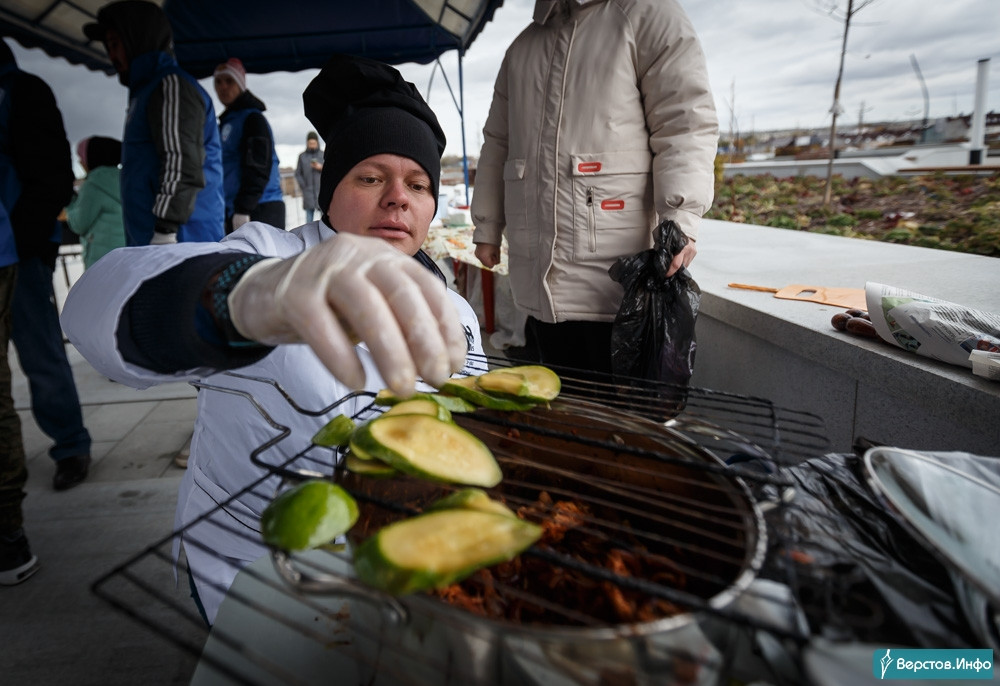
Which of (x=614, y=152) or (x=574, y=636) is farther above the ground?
(x=614, y=152)

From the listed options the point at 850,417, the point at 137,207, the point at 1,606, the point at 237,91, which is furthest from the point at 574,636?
the point at 237,91

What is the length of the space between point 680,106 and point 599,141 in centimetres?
35

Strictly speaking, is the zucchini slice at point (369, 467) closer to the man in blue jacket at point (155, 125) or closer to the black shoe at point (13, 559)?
the black shoe at point (13, 559)

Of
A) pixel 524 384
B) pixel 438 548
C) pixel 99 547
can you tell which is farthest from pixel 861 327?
pixel 99 547

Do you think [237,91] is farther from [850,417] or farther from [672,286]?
[850,417]

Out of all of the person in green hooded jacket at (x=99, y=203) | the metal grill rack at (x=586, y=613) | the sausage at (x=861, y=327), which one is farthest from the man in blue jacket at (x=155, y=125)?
the sausage at (x=861, y=327)

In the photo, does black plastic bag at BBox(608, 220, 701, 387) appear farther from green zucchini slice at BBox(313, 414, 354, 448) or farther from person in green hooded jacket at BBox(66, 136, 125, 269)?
person in green hooded jacket at BBox(66, 136, 125, 269)

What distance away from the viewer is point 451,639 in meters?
0.54

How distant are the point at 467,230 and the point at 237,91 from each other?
2330mm

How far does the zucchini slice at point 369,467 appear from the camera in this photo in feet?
2.54

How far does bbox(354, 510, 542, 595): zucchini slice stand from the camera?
1.74 feet

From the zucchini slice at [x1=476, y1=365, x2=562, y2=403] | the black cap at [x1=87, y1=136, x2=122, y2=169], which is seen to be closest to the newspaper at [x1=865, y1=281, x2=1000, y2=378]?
the zucchini slice at [x1=476, y1=365, x2=562, y2=403]

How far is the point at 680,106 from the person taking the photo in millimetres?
2312

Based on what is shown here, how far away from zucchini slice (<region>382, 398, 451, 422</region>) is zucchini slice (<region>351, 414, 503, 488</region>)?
3cm
